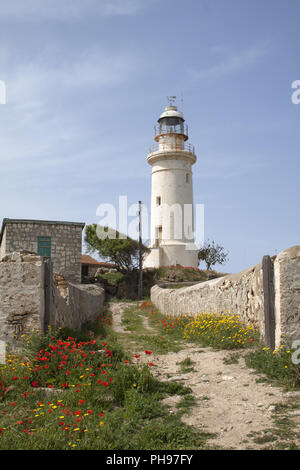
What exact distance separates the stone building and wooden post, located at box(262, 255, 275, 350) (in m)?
20.4

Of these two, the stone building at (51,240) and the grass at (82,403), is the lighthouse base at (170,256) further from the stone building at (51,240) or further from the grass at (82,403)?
the grass at (82,403)

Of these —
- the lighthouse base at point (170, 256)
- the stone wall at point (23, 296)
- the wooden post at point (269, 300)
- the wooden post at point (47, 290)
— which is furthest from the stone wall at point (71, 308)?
the lighthouse base at point (170, 256)

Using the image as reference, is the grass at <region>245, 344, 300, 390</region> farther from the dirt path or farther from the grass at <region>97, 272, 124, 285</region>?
the grass at <region>97, 272, 124, 285</region>

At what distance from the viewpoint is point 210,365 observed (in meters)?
7.12

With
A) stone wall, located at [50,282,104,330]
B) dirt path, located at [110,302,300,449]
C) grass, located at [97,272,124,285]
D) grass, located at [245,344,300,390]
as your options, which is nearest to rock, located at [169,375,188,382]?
dirt path, located at [110,302,300,449]

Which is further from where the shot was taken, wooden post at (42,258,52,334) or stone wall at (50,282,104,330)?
stone wall at (50,282,104,330)

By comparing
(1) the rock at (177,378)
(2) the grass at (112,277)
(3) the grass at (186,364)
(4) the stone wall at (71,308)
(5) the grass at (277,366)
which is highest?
(2) the grass at (112,277)

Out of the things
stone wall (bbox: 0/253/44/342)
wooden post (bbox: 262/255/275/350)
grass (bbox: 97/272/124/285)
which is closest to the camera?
stone wall (bbox: 0/253/44/342)

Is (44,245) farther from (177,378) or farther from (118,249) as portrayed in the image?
(177,378)

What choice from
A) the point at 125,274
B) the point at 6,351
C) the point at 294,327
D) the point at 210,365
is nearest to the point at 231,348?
the point at 210,365

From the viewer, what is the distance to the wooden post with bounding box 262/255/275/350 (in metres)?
6.96

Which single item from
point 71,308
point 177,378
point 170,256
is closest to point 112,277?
point 170,256

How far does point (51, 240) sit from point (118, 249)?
7591 millimetres

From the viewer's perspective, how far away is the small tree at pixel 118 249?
110ft
